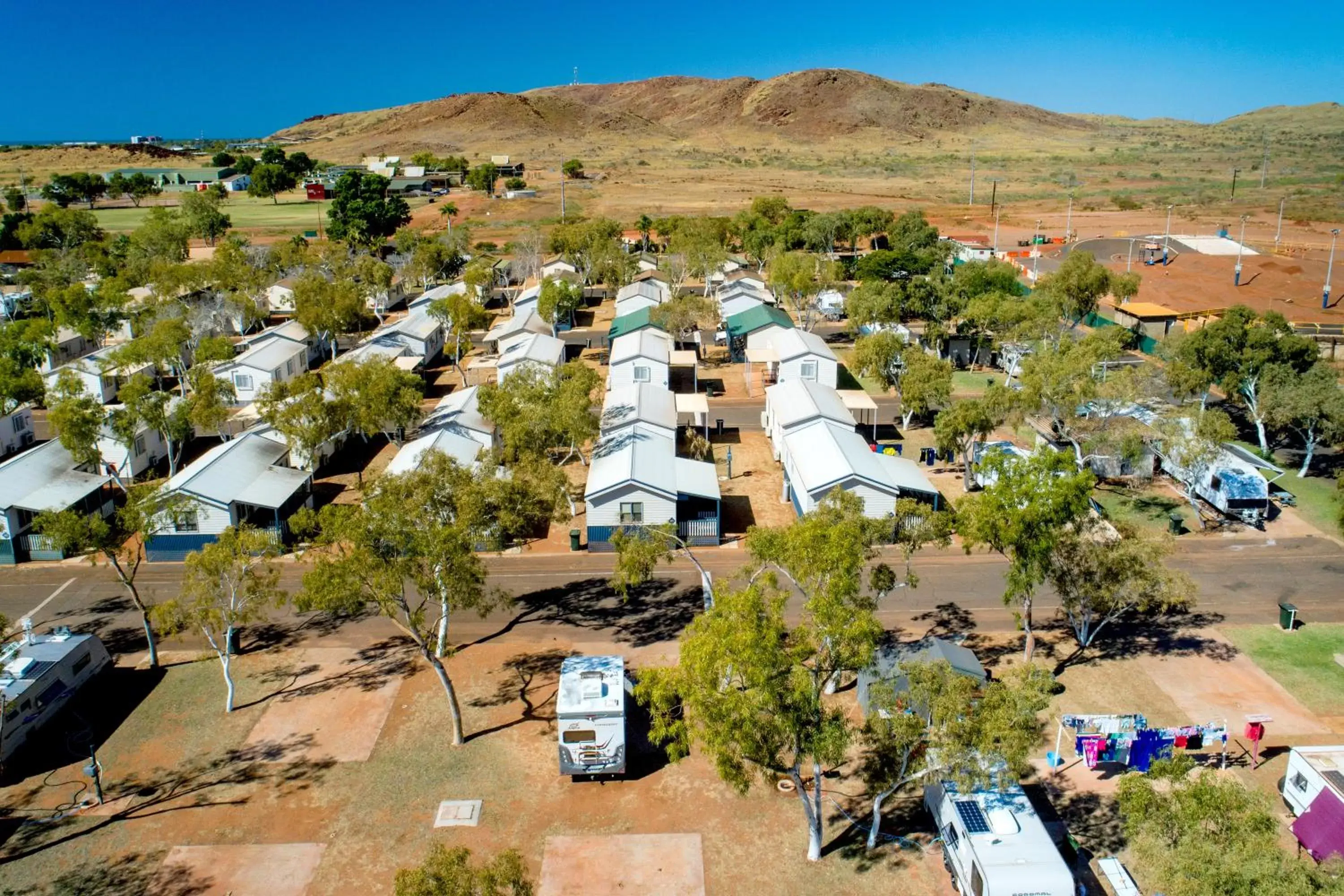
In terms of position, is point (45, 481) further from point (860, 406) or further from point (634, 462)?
point (860, 406)

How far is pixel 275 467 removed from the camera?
38688 millimetres

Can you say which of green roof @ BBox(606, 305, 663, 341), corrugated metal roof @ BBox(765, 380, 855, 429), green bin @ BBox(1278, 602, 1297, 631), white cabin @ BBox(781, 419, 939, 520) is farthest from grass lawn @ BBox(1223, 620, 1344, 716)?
green roof @ BBox(606, 305, 663, 341)

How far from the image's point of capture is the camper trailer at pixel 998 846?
18016mm

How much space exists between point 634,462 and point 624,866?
717 inches

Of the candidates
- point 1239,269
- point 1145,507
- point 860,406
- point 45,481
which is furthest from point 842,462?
point 1239,269

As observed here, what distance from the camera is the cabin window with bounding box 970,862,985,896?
59.4 ft

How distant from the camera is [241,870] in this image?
67.3 ft

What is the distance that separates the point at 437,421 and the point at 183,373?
1891 centimetres

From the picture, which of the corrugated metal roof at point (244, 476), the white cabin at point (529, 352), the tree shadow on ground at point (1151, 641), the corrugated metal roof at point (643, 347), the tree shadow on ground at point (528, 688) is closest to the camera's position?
the tree shadow on ground at point (528, 688)

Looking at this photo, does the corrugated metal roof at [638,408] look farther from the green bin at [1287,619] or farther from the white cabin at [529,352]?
the green bin at [1287,619]

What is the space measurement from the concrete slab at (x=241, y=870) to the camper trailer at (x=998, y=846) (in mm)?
13260

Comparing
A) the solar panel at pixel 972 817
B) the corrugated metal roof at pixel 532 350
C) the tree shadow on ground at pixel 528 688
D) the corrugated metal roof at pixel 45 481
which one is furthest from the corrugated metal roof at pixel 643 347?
the solar panel at pixel 972 817

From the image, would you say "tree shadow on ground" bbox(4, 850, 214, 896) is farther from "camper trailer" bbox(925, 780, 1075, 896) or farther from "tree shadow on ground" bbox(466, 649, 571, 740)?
"camper trailer" bbox(925, 780, 1075, 896)

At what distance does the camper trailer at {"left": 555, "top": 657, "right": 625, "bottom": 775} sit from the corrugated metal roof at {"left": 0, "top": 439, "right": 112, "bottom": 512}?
2311cm
